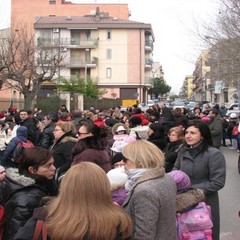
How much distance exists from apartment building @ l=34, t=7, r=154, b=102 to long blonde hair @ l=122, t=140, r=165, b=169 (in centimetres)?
5939

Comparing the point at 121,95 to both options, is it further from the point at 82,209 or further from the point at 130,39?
the point at 82,209

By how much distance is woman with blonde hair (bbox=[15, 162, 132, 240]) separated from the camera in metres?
2.59

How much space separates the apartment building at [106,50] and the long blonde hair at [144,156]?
2338 inches

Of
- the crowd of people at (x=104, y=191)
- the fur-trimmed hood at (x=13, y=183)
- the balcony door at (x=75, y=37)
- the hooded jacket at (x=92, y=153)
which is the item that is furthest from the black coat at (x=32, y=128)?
the balcony door at (x=75, y=37)

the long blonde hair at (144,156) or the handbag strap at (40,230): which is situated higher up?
the long blonde hair at (144,156)

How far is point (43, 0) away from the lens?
7206 cm

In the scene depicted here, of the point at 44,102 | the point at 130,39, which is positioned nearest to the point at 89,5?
the point at 130,39

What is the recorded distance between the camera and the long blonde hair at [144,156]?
3.42 meters

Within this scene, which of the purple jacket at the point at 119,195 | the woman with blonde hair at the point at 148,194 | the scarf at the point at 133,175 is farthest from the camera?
the purple jacket at the point at 119,195

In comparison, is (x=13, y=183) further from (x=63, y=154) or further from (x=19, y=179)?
(x=63, y=154)

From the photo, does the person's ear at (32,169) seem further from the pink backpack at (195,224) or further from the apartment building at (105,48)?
the apartment building at (105,48)

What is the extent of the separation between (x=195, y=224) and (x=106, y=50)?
61736mm

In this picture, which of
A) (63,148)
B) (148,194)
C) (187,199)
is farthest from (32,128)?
(148,194)

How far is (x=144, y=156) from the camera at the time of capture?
343 centimetres
